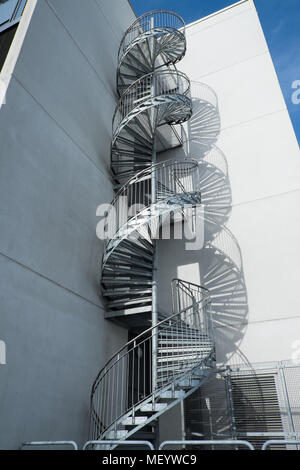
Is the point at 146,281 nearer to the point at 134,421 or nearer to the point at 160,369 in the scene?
the point at 160,369

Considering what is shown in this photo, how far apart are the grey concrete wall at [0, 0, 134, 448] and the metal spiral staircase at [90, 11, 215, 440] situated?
0.35 meters

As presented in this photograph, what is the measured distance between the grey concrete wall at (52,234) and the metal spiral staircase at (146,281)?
1.14 feet

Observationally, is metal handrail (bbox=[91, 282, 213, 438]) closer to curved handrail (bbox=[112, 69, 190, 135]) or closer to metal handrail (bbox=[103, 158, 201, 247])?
metal handrail (bbox=[103, 158, 201, 247])

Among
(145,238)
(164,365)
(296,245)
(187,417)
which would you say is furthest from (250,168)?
(187,417)

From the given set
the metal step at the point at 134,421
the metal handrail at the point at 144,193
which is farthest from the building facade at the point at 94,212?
the metal step at the point at 134,421

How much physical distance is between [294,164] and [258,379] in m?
4.50

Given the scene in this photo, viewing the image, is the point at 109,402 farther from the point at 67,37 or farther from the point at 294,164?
the point at 67,37

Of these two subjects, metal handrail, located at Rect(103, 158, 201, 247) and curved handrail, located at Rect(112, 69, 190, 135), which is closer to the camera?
metal handrail, located at Rect(103, 158, 201, 247)

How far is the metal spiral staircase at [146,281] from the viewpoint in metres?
4.86

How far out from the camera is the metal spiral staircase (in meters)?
4.86

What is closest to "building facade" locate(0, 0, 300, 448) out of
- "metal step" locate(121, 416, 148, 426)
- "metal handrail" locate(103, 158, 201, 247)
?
"metal handrail" locate(103, 158, 201, 247)

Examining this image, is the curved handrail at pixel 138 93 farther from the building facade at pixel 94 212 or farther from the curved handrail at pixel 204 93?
the curved handrail at pixel 204 93

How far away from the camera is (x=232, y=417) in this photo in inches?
215

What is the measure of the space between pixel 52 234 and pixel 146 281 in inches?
74.7
